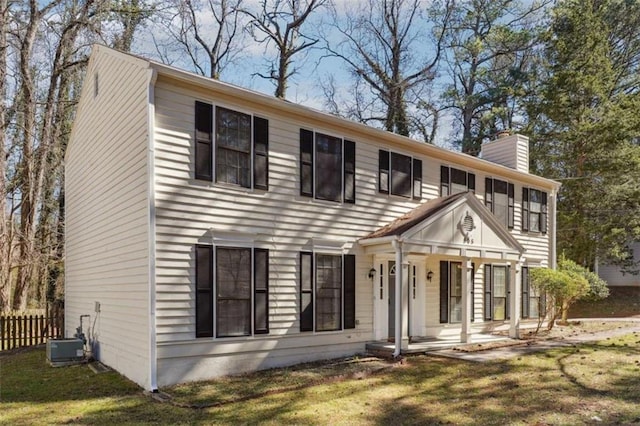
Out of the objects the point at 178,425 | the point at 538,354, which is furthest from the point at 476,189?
the point at 178,425

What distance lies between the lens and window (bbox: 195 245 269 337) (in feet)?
27.7

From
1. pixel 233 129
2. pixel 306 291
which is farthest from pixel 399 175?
pixel 233 129

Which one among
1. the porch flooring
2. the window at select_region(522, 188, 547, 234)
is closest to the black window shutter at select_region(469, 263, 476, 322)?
the porch flooring

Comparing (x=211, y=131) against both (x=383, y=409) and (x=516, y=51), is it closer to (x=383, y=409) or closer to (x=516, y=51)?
(x=383, y=409)

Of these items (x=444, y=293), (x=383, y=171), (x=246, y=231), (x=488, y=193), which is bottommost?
(x=444, y=293)

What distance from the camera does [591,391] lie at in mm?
7625

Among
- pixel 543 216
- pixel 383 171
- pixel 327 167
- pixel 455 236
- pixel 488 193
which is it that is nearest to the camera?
pixel 327 167

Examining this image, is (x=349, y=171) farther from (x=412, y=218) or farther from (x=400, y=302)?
(x=400, y=302)

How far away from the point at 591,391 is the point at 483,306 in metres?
6.49

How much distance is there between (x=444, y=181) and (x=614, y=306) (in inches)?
578

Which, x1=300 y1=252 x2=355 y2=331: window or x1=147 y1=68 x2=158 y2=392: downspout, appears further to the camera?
x1=300 y1=252 x2=355 y2=331: window

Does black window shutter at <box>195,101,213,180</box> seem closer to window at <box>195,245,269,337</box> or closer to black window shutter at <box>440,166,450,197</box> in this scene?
window at <box>195,245,269,337</box>

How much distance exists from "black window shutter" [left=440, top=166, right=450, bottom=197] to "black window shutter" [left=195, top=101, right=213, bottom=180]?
6904mm

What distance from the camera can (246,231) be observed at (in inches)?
361
